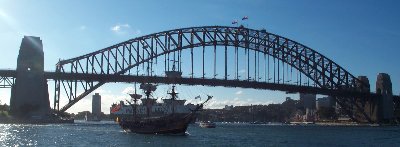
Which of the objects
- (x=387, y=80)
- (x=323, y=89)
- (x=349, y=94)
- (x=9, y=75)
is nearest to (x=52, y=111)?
(x=9, y=75)

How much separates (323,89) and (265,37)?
1737 centimetres

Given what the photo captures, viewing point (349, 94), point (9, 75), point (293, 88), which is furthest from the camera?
point (349, 94)

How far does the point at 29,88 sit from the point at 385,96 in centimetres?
8155

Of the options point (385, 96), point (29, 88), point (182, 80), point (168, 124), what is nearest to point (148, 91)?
point (168, 124)

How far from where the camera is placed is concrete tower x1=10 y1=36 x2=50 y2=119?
99.9 m

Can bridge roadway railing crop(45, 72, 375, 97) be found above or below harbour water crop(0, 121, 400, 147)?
above

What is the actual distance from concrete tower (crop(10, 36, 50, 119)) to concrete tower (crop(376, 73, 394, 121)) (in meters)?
76.6

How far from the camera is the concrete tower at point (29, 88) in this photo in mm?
99875

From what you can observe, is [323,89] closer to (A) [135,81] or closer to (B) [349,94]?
(B) [349,94]

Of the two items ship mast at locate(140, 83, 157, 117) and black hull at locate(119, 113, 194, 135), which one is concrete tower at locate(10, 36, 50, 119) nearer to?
ship mast at locate(140, 83, 157, 117)

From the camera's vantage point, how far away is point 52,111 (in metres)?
106

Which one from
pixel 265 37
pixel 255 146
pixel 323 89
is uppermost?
pixel 265 37

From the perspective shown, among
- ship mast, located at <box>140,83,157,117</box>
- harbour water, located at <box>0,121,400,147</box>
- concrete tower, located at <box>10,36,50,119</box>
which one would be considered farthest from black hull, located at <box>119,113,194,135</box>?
concrete tower, located at <box>10,36,50,119</box>

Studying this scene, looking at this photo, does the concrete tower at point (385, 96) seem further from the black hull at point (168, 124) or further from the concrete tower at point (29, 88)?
the concrete tower at point (29, 88)
